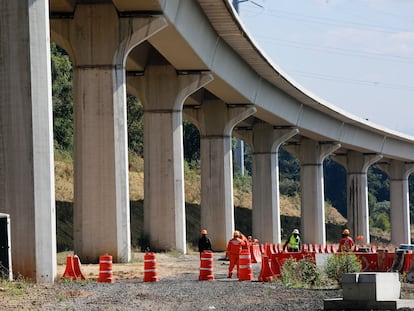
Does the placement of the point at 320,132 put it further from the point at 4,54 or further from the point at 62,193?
the point at 4,54

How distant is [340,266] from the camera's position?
2920cm

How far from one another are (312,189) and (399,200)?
20.3 m

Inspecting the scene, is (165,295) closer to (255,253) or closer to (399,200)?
(255,253)

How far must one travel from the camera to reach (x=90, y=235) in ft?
120

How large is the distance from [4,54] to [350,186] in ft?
223


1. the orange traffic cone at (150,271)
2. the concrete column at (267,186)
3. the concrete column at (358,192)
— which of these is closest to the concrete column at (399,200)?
the concrete column at (358,192)

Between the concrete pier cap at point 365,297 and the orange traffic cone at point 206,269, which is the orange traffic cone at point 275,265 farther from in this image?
the concrete pier cap at point 365,297

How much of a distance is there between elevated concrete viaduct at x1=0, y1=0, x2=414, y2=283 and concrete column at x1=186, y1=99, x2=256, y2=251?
0.06m

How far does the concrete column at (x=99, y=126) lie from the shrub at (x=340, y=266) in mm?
8981

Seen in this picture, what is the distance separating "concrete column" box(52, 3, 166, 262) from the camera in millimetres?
36594

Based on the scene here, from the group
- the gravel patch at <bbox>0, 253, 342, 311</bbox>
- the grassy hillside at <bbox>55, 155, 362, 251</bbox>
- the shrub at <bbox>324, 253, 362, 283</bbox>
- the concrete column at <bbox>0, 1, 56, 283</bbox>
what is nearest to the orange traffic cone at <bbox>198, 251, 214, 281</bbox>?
the gravel patch at <bbox>0, 253, 342, 311</bbox>

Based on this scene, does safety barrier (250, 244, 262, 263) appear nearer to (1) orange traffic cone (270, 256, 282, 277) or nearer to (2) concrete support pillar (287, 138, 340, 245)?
(1) orange traffic cone (270, 256, 282, 277)

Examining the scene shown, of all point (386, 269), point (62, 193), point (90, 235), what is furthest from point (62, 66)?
point (386, 269)

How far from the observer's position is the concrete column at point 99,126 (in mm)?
36594
